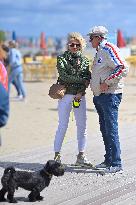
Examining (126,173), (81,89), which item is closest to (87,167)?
(126,173)

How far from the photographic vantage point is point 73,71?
673 centimetres

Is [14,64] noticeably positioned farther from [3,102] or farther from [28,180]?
[3,102]

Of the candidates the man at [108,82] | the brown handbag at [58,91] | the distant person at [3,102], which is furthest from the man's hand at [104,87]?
the distant person at [3,102]

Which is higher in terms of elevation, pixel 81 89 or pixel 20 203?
pixel 81 89

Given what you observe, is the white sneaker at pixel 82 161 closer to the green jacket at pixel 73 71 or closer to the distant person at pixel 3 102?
the green jacket at pixel 73 71

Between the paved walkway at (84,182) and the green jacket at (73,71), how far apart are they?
1026 millimetres

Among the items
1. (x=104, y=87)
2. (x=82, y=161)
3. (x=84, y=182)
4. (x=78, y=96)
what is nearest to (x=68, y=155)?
(x=82, y=161)

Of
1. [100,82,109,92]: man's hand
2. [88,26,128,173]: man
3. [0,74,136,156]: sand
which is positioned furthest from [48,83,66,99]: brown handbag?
[0,74,136,156]: sand

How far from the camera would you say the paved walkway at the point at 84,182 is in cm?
560

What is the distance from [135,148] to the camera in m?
8.34

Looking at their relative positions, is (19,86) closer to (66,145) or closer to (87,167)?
(66,145)

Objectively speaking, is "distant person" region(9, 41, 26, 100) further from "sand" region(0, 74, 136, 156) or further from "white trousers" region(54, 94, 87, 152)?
"white trousers" region(54, 94, 87, 152)

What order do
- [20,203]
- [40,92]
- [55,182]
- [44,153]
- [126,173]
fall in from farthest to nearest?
[40,92] < [44,153] < [126,173] < [55,182] < [20,203]

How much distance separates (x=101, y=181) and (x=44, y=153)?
6.16 feet
